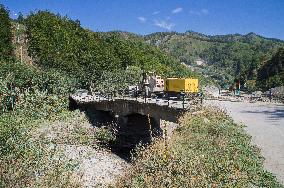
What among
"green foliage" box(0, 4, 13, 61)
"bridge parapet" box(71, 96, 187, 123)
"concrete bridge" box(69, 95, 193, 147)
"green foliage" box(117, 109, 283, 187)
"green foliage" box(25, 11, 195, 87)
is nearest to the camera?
"green foliage" box(117, 109, 283, 187)

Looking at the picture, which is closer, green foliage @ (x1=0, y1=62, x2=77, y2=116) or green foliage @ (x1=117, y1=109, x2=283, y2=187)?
green foliage @ (x1=117, y1=109, x2=283, y2=187)

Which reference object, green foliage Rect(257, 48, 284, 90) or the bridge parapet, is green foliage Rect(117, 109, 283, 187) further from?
green foliage Rect(257, 48, 284, 90)

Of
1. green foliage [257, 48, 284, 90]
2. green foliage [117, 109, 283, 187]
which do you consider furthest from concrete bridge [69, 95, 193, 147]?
green foliage [257, 48, 284, 90]

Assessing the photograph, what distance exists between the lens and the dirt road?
15.4m

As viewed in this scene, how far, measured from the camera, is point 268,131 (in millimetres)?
21219

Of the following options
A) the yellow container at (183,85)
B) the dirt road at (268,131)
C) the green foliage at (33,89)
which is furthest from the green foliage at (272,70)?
the dirt road at (268,131)

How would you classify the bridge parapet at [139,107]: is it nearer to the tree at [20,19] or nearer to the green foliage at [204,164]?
the green foliage at [204,164]

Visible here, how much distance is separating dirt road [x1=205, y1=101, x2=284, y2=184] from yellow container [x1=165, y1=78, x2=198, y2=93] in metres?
7.72

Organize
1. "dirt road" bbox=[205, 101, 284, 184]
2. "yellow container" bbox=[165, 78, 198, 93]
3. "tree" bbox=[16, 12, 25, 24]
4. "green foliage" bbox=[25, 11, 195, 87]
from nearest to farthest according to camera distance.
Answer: "dirt road" bbox=[205, 101, 284, 184]
"yellow container" bbox=[165, 78, 198, 93]
"green foliage" bbox=[25, 11, 195, 87]
"tree" bbox=[16, 12, 25, 24]

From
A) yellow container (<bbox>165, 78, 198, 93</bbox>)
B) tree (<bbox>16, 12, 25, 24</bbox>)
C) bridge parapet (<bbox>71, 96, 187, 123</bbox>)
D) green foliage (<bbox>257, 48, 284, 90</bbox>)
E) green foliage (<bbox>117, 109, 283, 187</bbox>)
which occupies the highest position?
tree (<bbox>16, 12, 25, 24</bbox>)

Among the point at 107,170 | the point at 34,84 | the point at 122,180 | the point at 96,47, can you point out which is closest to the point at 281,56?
the point at 96,47

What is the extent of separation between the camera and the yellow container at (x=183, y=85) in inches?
1506

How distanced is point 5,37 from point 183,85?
4534 cm

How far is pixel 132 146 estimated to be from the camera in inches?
1542
